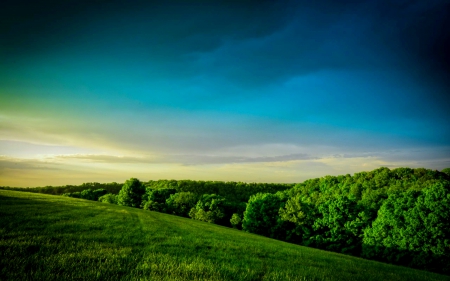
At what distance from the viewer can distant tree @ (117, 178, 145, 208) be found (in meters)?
92.1

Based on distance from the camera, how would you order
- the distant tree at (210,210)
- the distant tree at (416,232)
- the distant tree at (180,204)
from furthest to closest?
1. the distant tree at (180,204)
2. the distant tree at (210,210)
3. the distant tree at (416,232)

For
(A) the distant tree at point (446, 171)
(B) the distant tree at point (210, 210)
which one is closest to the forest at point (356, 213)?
(B) the distant tree at point (210, 210)

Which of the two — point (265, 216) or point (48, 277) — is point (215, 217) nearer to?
point (265, 216)

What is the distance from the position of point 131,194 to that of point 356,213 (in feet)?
247

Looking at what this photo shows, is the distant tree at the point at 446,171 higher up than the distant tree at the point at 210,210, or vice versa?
the distant tree at the point at 446,171

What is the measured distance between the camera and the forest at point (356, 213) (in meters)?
41.8

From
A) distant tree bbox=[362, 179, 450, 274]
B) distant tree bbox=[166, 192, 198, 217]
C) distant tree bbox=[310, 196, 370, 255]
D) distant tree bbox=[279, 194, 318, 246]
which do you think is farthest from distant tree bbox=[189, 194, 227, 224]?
distant tree bbox=[362, 179, 450, 274]

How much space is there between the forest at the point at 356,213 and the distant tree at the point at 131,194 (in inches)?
A: 13.8

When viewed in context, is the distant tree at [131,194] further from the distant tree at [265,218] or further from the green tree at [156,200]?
the distant tree at [265,218]

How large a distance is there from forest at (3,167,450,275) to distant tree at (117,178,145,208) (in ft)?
1.15

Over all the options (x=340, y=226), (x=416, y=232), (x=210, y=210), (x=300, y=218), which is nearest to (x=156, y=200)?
(x=210, y=210)

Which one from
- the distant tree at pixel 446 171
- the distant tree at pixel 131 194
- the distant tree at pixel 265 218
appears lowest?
the distant tree at pixel 265 218

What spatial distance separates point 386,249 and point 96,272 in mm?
54025

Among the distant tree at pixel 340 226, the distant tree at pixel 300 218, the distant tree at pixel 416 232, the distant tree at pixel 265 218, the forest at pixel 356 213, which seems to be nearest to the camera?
the distant tree at pixel 416 232
